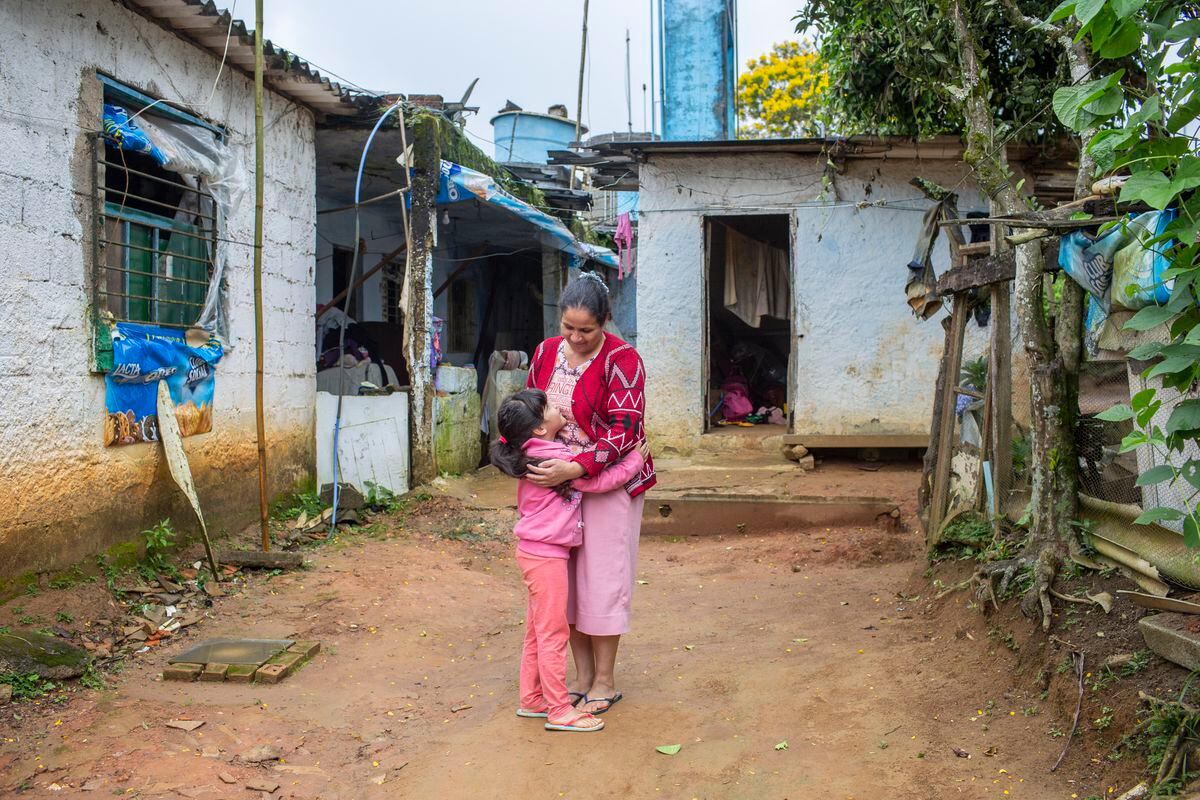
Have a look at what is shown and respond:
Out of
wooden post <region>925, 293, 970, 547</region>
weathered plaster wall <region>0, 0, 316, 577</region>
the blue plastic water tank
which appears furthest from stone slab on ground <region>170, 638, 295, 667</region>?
the blue plastic water tank

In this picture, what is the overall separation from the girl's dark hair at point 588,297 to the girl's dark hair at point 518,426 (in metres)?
0.37

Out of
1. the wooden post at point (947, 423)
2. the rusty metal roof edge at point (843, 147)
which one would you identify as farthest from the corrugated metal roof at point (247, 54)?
the wooden post at point (947, 423)

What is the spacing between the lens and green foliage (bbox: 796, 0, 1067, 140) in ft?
23.4

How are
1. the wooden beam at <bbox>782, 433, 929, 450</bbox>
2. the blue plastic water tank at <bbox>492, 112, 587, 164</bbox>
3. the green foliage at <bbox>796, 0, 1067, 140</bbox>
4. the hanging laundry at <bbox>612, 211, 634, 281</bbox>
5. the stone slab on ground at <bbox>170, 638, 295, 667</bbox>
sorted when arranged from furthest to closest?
the blue plastic water tank at <bbox>492, 112, 587, 164</bbox> < the hanging laundry at <bbox>612, 211, 634, 281</bbox> < the wooden beam at <bbox>782, 433, 929, 450</bbox> < the green foliage at <bbox>796, 0, 1067, 140</bbox> < the stone slab on ground at <bbox>170, 638, 295, 667</bbox>

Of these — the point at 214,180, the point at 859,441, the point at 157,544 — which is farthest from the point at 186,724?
the point at 859,441

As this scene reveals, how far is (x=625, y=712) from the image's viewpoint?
148 inches

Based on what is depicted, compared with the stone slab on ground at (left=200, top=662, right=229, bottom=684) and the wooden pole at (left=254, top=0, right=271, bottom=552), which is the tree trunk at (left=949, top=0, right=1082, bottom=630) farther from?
the wooden pole at (left=254, top=0, right=271, bottom=552)

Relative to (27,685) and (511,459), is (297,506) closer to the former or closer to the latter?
(27,685)

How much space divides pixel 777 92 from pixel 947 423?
1823 cm

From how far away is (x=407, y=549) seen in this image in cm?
711

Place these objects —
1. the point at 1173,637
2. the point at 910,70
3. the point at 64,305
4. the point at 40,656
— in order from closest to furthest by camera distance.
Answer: the point at 1173,637 < the point at 40,656 < the point at 64,305 < the point at 910,70

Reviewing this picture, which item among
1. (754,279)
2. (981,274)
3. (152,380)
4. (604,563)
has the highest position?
(754,279)

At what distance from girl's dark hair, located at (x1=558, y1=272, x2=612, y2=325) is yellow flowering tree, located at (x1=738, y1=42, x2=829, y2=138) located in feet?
61.0

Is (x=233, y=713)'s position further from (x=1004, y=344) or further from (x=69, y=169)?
(x=1004, y=344)
